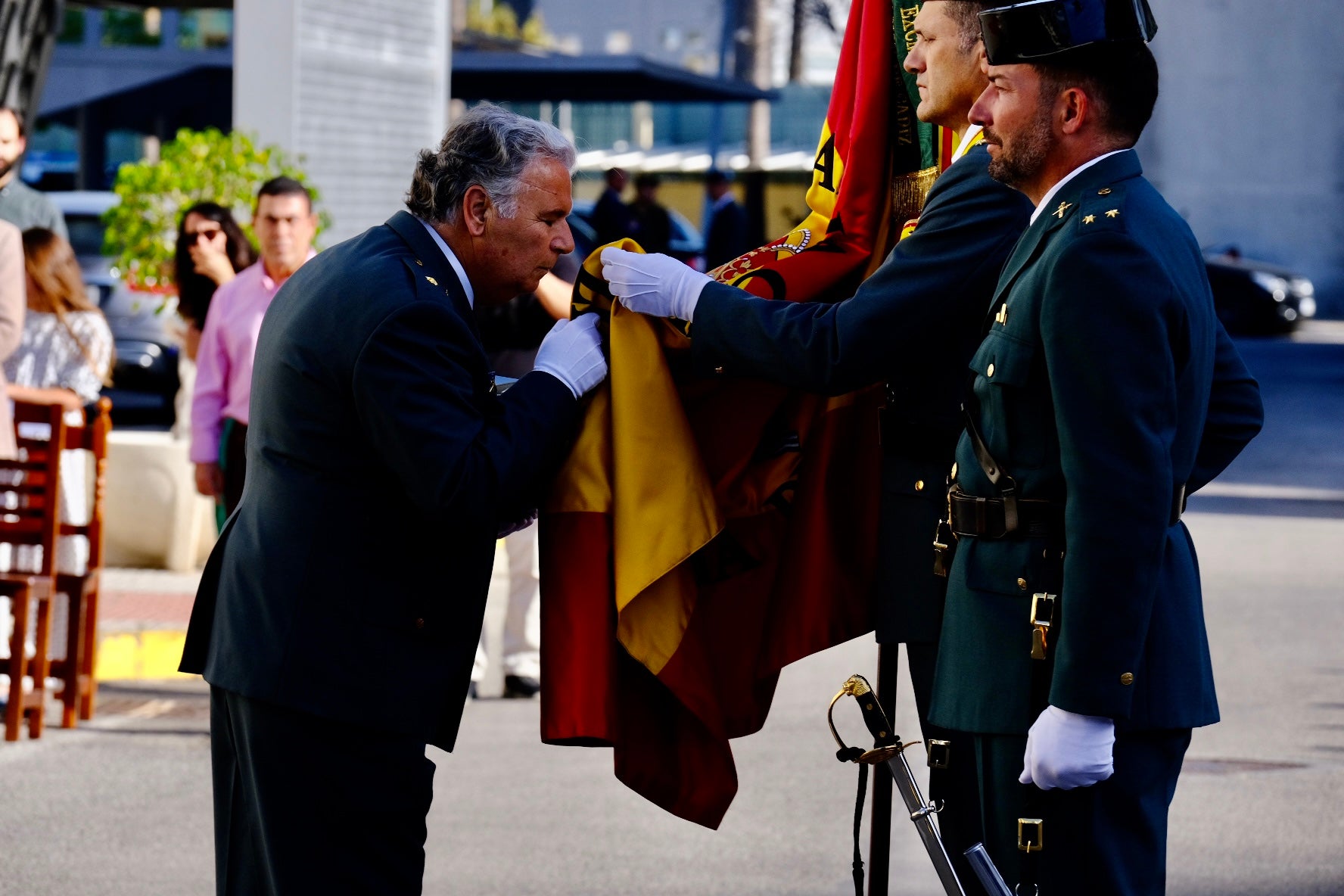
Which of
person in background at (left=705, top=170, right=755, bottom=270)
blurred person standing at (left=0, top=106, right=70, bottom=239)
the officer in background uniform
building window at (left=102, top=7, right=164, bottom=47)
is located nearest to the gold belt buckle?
the officer in background uniform

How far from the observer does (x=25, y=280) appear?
24.5ft

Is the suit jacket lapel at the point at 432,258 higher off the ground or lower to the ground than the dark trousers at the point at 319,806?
higher

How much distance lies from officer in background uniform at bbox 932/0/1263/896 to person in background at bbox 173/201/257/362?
5.10 m

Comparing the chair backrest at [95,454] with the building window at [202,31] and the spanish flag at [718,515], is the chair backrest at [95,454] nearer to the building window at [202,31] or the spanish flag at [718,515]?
the spanish flag at [718,515]

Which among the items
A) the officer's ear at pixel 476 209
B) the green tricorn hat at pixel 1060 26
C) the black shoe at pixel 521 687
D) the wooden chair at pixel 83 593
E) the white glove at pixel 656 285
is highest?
the green tricorn hat at pixel 1060 26

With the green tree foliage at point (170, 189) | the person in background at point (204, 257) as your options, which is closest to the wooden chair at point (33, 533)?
the person in background at point (204, 257)

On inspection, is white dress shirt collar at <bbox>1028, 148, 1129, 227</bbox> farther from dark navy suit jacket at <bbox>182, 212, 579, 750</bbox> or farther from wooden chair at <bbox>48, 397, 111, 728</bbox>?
wooden chair at <bbox>48, 397, 111, 728</bbox>

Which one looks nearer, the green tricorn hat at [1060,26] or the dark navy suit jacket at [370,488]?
the green tricorn hat at [1060,26]

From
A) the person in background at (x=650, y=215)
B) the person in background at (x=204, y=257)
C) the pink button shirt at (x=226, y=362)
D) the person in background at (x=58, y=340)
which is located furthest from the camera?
the person in background at (x=650, y=215)

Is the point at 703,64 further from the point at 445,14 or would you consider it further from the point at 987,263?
the point at 987,263

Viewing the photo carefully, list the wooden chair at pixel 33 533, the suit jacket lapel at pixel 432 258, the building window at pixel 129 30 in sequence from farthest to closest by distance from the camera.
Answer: the building window at pixel 129 30 < the wooden chair at pixel 33 533 < the suit jacket lapel at pixel 432 258

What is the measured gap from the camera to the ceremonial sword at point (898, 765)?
298 centimetres

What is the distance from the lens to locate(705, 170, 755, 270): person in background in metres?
22.3

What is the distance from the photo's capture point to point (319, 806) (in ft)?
10.3
